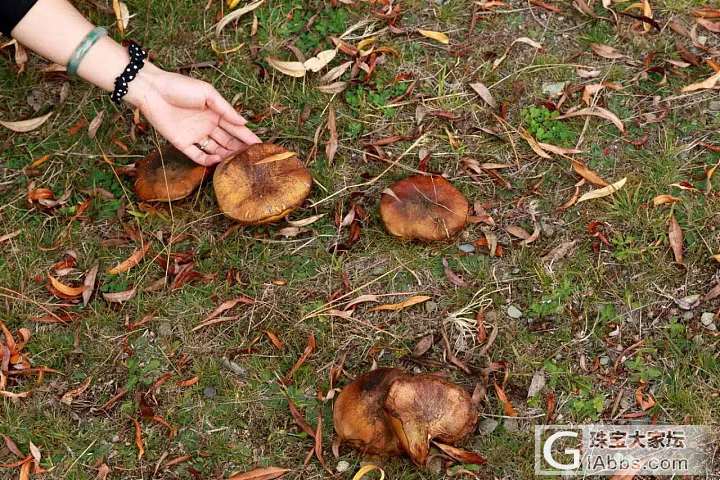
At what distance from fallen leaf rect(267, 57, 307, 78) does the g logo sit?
2141 mm

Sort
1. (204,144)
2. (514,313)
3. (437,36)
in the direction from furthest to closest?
(437,36)
(204,144)
(514,313)

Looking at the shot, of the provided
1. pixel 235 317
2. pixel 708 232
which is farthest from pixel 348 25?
pixel 708 232

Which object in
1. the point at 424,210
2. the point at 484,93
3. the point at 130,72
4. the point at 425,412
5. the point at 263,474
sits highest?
the point at 130,72

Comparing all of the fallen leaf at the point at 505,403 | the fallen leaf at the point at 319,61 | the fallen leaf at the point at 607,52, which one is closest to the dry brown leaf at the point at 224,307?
the fallen leaf at the point at 505,403

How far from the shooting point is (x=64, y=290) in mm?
3309

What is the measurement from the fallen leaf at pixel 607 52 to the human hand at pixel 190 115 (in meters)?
1.85

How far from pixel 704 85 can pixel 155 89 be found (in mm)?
2689

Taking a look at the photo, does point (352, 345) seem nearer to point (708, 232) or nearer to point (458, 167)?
point (458, 167)

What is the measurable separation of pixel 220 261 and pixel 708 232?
88.4 inches

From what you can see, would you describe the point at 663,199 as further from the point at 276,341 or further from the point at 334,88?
the point at 276,341

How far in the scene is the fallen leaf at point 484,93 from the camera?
3701mm

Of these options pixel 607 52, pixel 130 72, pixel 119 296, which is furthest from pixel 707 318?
pixel 130 72

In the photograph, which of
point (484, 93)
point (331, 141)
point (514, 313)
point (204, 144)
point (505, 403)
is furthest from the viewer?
point (484, 93)

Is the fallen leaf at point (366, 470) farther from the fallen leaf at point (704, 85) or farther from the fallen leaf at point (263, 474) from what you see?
the fallen leaf at point (704, 85)
